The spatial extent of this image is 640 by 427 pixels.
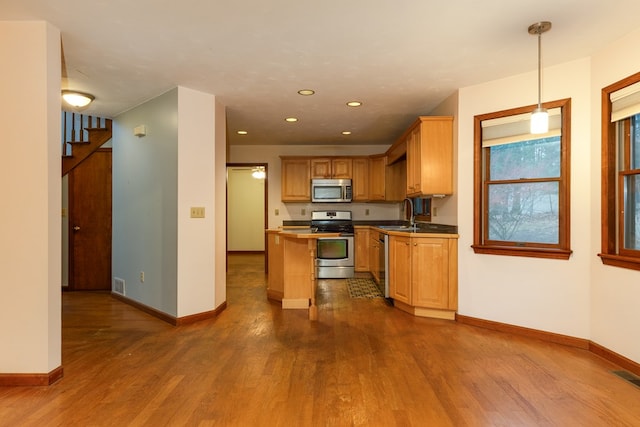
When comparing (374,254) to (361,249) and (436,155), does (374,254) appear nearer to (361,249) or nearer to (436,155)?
(361,249)

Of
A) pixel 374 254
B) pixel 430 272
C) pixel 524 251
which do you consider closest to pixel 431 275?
pixel 430 272

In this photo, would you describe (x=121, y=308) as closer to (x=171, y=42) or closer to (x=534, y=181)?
(x=171, y=42)

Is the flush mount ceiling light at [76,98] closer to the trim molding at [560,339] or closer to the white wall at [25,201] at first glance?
the white wall at [25,201]

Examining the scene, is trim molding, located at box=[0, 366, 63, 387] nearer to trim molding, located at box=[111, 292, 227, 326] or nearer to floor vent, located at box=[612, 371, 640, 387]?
trim molding, located at box=[111, 292, 227, 326]

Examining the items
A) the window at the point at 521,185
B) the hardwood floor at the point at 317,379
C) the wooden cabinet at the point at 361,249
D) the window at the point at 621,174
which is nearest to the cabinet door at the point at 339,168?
the wooden cabinet at the point at 361,249

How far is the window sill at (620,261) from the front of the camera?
2604 millimetres

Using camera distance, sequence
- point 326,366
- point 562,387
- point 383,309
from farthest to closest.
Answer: point 383,309
point 326,366
point 562,387

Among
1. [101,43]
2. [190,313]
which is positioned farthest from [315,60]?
[190,313]

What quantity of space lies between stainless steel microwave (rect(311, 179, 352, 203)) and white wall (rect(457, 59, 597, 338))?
3.01m

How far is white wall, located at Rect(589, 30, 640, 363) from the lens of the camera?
2.65m

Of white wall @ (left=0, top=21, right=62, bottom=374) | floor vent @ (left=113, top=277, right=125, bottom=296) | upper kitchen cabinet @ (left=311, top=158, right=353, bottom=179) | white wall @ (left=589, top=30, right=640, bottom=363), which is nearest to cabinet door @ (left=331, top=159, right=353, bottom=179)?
upper kitchen cabinet @ (left=311, top=158, right=353, bottom=179)

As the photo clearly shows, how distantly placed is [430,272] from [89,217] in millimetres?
4741

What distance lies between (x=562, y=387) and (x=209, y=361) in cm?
244

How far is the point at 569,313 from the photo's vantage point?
3203mm
